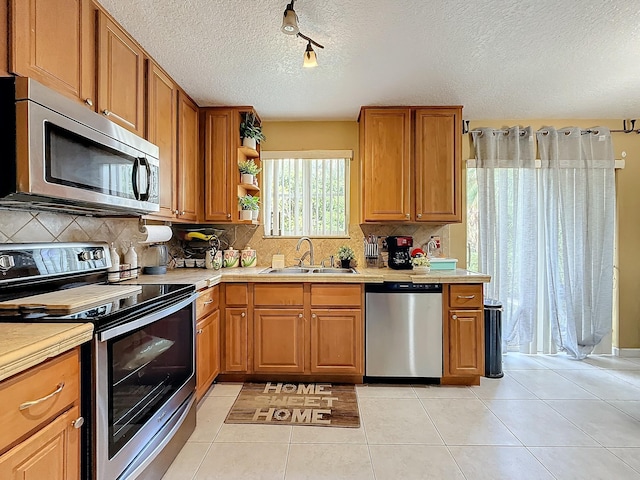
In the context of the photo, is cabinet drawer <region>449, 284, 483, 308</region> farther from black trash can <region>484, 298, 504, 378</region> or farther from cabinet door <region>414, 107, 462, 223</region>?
cabinet door <region>414, 107, 462, 223</region>

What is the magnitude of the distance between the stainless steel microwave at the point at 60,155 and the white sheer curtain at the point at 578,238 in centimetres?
359

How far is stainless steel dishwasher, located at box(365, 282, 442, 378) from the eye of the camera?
9.12ft

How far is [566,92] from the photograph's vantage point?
2867mm

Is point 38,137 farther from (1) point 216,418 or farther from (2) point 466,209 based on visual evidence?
(2) point 466,209

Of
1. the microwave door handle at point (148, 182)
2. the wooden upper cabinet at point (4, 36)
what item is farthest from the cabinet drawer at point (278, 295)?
the wooden upper cabinet at point (4, 36)

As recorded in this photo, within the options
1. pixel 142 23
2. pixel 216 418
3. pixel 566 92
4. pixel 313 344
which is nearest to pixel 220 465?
pixel 216 418

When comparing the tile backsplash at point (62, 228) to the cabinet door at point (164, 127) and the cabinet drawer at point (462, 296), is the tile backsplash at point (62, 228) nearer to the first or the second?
the cabinet door at point (164, 127)

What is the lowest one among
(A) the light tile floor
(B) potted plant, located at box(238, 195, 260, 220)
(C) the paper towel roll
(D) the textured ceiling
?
(A) the light tile floor

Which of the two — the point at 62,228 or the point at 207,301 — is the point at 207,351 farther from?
the point at 62,228

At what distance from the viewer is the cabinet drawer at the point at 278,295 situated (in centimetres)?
281

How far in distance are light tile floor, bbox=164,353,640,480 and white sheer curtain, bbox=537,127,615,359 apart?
0.71 meters

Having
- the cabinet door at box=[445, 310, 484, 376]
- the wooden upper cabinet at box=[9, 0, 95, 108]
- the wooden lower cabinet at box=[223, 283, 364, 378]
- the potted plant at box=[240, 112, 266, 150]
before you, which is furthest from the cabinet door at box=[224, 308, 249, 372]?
the wooden upper cabinet at box=[9, 0, 95, 108]

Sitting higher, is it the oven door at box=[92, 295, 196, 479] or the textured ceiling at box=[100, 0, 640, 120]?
the textured ceiling at box=[100, 0, 640, 120]

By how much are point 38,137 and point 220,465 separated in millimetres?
1713
